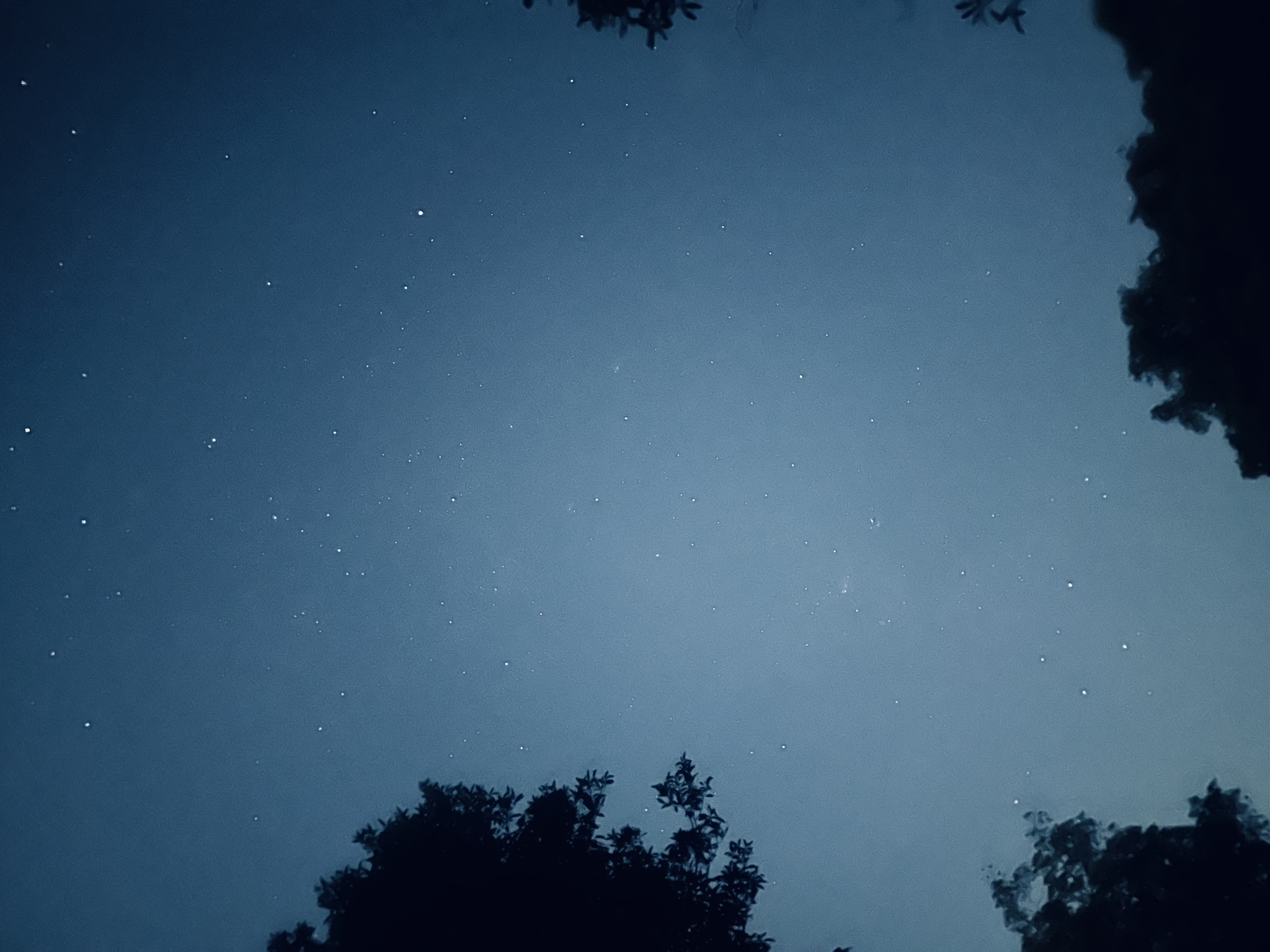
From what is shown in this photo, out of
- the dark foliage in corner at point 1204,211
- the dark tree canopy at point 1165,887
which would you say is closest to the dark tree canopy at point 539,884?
the dark tree canopy at point 1165,887

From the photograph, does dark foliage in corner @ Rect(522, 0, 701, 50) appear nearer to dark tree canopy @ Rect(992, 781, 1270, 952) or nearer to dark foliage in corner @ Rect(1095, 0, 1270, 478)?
dark foliage in corner @ Rect(1095, 0, 1270, 478)

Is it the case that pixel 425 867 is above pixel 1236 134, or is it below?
below

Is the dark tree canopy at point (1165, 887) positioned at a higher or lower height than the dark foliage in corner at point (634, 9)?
lower

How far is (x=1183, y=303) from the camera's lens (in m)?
7.68

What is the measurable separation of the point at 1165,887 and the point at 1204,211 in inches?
399

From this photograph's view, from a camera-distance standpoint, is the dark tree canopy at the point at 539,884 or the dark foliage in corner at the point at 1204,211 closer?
the dark foliage in corner at the point at 1204,211

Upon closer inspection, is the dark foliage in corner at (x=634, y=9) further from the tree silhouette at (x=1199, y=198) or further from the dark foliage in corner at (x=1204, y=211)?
the dark foliage in corner at (x=1204, y=211)

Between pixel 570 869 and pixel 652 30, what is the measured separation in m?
10.0

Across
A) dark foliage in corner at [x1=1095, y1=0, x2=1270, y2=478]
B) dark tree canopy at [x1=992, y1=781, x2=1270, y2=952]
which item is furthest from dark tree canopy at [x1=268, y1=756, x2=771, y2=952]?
dark foliage in corner at [x1=1095, y1=0, x2=1270, y2=478]

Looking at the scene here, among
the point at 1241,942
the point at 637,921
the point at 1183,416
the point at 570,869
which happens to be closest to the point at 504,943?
the point at 570,869

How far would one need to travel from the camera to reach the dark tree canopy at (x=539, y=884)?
770cm

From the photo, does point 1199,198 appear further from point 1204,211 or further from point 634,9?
point 634,9

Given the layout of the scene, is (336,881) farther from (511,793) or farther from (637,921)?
(637,921)

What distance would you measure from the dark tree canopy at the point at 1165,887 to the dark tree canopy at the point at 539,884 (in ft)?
20.0
